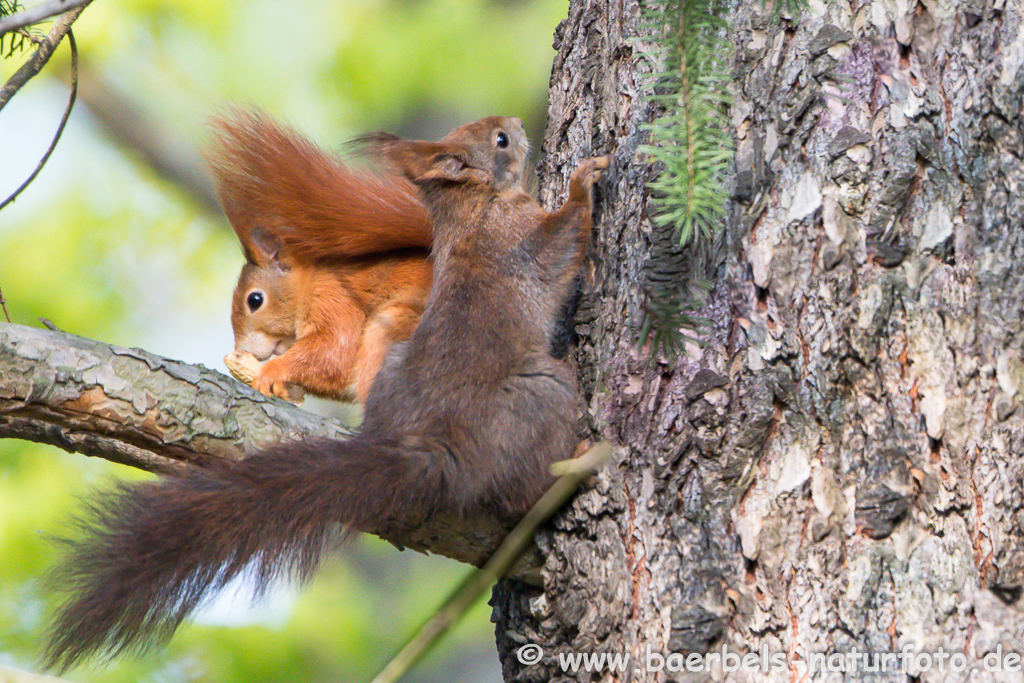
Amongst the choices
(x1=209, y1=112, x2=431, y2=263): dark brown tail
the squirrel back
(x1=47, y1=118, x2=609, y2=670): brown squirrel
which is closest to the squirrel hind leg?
the squirrel back

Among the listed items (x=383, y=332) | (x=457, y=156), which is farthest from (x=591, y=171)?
(x=383, y=332)

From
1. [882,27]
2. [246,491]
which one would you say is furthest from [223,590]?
[882,27]

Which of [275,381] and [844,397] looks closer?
[844,397]

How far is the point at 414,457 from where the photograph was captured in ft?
4.62

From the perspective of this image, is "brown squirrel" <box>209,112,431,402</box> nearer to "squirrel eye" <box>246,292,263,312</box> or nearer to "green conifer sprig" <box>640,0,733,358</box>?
"squirrel eye" <box>246,292,263,312</box>

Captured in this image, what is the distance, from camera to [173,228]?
403cm

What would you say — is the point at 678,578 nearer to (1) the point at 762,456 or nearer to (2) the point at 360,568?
(1) the point at 762,456

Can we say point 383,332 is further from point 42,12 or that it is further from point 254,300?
point 42,12

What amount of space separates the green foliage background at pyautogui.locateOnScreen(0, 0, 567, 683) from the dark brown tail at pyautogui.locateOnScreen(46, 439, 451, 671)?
1.77 meters

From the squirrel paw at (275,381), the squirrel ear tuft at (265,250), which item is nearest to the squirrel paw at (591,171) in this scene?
the squirrel paw at (275,381)

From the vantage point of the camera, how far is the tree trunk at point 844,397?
1.14 meters

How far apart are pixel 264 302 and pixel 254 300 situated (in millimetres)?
30

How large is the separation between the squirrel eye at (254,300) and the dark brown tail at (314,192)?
0.81 ft

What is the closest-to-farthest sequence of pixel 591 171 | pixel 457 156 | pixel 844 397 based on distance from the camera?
pixel 844 397
pixel 591 171
pixel 457 156
